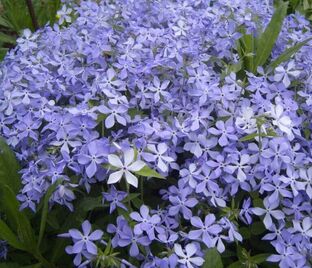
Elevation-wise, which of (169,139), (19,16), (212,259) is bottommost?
(19,16)

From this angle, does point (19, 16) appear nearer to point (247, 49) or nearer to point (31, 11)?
point (31, 11)

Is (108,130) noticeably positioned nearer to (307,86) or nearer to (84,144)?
(84,144)

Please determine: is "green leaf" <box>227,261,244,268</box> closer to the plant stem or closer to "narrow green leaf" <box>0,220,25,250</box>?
"narrow green leaf" <box>0,220,25,250</box>

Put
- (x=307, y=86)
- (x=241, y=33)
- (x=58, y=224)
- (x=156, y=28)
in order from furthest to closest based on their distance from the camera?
1. (x=156, y=28)
2. (x=241, y=33)
3. (x=307, y=86)
4. (x=58, y=224)

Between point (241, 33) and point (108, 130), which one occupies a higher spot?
point (241, 33)

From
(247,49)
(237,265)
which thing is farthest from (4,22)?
(237,265)

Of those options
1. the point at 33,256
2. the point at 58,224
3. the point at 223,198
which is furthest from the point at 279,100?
the point at 33,256

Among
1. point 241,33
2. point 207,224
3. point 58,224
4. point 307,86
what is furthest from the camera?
point 241,33
